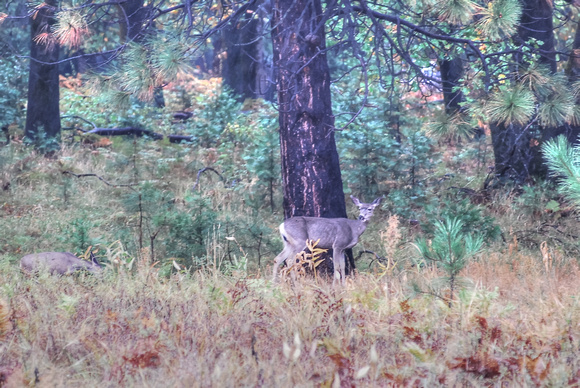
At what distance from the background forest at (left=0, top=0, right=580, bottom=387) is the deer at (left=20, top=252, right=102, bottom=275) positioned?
7.5 inches

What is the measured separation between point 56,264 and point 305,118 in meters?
3.12

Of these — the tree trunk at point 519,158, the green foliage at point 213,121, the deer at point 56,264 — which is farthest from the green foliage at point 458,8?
the green foliage at point 213,121

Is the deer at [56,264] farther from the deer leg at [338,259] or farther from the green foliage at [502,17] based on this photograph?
the green foliage at [502,17]

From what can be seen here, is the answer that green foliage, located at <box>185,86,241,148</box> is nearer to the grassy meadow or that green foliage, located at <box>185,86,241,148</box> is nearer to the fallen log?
the fallen log

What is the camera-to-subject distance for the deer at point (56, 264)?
20.6 feet

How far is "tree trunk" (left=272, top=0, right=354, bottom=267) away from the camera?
7305 millimetres

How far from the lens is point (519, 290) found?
5.65 meters

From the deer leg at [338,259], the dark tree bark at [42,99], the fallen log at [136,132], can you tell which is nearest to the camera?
the deer leg at [338,259]

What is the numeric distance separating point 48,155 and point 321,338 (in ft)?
37.8

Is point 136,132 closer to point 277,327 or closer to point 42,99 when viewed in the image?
point 42,99

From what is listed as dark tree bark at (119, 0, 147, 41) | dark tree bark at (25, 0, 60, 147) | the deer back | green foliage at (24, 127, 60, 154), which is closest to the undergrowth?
the deer back

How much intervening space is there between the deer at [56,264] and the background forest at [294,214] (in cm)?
19

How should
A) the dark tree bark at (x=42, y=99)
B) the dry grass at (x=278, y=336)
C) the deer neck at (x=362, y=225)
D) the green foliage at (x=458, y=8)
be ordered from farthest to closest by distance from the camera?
the dark tree bark at (x=42, y=99), the deer neck at (x=362, y=225), the green foliage at (x=458, y=8), the dry grass at (x=278, y=336)

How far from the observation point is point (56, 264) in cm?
636
